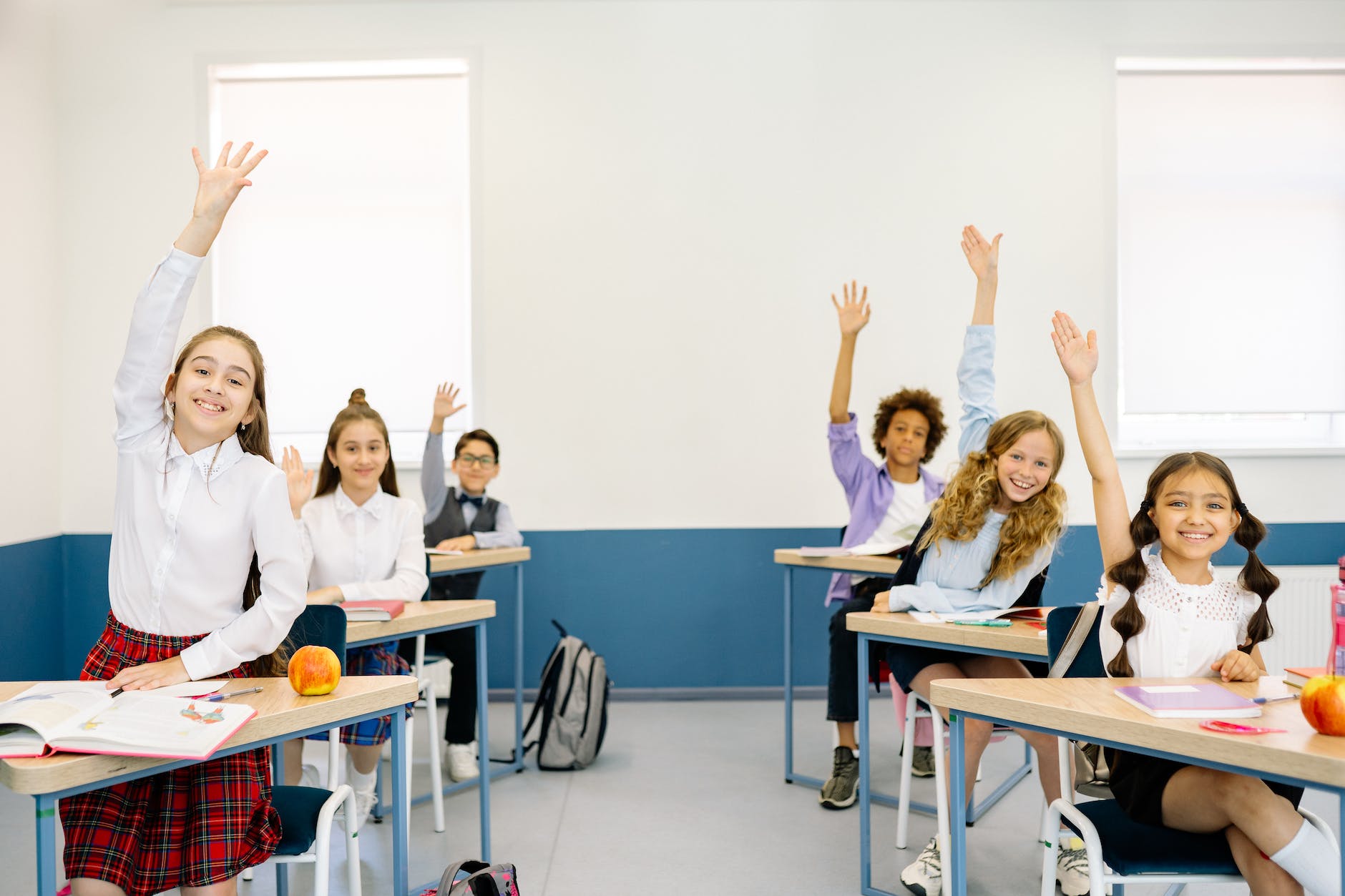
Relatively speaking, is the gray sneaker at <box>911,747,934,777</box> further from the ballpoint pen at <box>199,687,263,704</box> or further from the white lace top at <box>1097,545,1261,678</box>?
the ballpoint pen at <box>199,687,263,704</box>

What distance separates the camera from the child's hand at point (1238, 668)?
1726 mm

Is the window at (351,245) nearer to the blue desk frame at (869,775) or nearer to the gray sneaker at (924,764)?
the gray sneaker at (924,764)

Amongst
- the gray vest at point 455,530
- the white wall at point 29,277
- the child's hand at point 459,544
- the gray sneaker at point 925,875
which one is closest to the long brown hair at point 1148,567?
the gray sneaker at point 925,875

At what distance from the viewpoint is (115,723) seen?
1.29 metres

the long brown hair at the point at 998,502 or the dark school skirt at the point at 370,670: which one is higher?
the long brown hair at the point at 998,502

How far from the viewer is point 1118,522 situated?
6.49 ft

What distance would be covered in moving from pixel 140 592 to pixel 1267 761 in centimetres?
177

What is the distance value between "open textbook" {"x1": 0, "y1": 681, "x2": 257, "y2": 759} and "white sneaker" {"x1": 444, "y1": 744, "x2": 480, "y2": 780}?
197 centimetres

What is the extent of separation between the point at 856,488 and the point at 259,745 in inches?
101

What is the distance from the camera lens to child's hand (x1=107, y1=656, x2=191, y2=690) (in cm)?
153

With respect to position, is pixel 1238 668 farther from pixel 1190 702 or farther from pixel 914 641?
pixel 914 641

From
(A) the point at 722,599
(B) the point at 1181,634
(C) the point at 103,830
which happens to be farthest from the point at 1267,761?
(A) the point at 722,599

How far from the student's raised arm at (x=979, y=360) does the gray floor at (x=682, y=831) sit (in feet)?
3.79

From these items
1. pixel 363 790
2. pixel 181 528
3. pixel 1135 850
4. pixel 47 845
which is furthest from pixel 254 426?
pixel 1135 850
